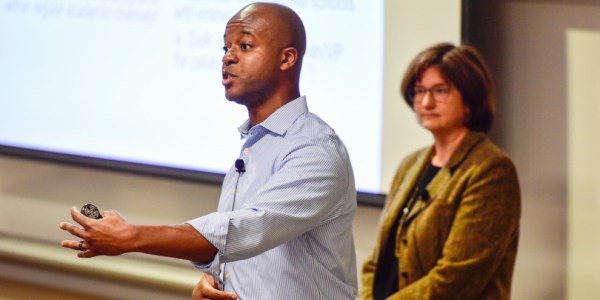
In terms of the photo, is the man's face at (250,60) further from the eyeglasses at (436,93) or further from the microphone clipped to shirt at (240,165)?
the eyeglasses at (436,93)

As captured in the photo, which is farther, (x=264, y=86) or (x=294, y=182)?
(x=264, y=86)

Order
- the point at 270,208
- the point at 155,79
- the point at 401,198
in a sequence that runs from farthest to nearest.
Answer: the point at 155,79 < the point at 401,198 < the point at 270,208

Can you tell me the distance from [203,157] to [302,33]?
1.63m

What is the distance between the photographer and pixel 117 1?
386 centimetres

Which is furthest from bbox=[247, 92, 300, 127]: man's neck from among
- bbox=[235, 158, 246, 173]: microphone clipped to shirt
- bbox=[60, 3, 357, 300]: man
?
bbox=[235, 158, 246, 173]: microphone clipped to shirt

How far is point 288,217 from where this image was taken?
1793mm

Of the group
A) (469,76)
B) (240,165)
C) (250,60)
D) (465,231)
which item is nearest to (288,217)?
(240,165)

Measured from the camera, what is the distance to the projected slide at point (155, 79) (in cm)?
334

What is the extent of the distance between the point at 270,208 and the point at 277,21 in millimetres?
453

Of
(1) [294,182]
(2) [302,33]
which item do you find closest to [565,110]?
(2) [302,33]

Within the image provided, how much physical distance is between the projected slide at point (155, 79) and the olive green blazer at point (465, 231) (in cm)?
65

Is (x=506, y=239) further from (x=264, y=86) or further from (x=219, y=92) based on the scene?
(x=219, y=92)

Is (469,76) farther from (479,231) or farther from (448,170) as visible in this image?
(479,231)

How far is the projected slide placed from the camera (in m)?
3.34
